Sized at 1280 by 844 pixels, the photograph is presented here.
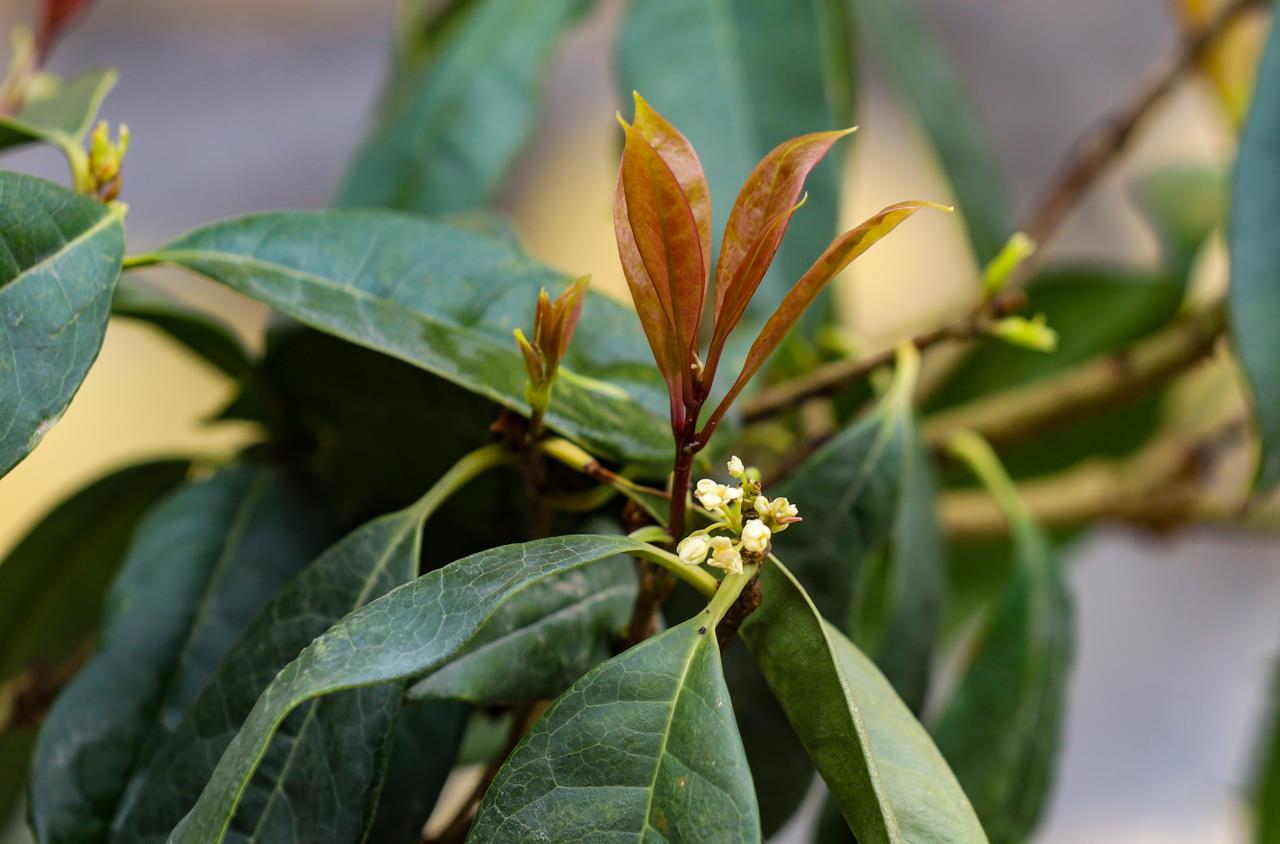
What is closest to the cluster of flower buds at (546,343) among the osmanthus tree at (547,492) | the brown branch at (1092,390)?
the osmanthus tree at (547,492)

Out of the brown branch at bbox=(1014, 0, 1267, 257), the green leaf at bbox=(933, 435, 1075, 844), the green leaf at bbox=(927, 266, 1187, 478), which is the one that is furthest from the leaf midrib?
the green leaf at bbox=(927, 266, 1187, 478)

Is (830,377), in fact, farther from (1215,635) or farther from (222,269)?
(1215,635)

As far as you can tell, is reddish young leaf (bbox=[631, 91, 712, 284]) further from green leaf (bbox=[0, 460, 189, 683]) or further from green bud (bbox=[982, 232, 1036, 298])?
green leaf (bbox=[0, 460, 189, 683])

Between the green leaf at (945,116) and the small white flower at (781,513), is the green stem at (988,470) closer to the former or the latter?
the green leaf at (945,116)

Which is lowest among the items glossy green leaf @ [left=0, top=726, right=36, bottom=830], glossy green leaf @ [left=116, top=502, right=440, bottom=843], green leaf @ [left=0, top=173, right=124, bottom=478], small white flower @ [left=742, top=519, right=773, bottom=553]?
glossy green leaf @ [left=0, top=726, right=36, bottom=830]

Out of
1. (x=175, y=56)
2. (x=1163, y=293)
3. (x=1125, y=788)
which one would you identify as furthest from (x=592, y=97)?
(x=1125, y=788)

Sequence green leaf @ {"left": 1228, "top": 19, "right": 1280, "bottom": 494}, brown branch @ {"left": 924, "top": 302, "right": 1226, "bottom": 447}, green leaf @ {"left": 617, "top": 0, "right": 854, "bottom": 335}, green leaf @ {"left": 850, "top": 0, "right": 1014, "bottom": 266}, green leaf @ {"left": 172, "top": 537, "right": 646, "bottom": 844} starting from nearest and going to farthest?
green leaf @ {"left": 172, "top": 537, "right": 646, "bottom": 844} → green leaf @ {"left": 1228, "top": 19, "right": 1280, "bottom": 494} → green leaf @ {"left": 617, "top": 0, "right": 854, "bottom": 335} → brown branch @ {"left": 924, "top": 302, "right": 1226, "bottom": 447} → green leaf @ {"left": 850, "top": 0, "right": 1014, "bottom": 266}
